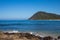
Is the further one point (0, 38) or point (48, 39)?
point (48, 39)

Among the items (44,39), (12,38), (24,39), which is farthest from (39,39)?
(12,38)

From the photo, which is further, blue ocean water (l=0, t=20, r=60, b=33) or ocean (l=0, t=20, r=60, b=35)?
blue ocean water (l=0, t=20, r=60, b=33)

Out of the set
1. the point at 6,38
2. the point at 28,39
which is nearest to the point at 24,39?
the point at 28,39

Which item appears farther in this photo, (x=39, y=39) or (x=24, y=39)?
(x=39, y=39)

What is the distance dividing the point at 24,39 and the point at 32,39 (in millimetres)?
346

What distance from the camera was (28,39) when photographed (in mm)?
5527

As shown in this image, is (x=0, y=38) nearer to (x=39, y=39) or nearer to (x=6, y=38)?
(x=6, y=38)

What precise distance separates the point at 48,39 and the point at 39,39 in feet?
0.95

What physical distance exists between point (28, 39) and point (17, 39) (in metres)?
0.39

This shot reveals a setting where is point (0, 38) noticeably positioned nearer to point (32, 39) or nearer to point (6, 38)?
point (6, 38)

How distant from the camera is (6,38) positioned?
5.20 m

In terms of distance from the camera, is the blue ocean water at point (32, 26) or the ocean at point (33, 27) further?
the blue ocean water at point (32, 26)

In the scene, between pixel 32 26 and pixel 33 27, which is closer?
pixel 33 27

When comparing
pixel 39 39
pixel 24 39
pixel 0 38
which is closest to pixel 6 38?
pixel 0 38
